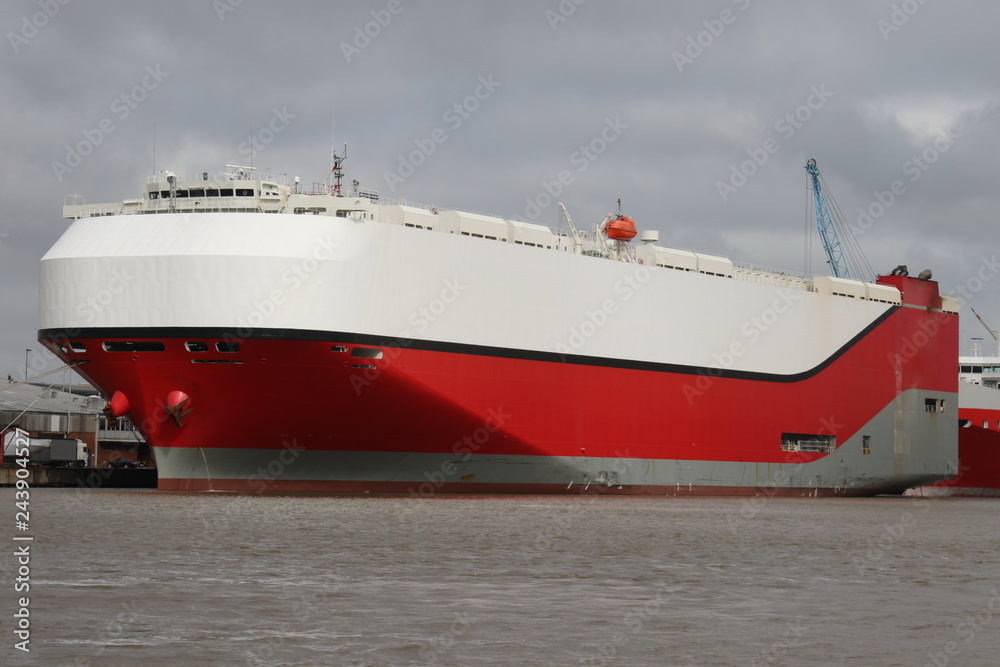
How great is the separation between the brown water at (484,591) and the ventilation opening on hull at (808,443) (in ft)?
66.8

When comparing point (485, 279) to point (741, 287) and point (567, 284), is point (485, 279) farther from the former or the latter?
point (741, 287)

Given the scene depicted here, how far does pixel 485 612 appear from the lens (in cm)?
1508

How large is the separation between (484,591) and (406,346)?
2079cm

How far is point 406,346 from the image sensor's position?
3725cm

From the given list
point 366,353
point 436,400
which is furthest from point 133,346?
point 436,400

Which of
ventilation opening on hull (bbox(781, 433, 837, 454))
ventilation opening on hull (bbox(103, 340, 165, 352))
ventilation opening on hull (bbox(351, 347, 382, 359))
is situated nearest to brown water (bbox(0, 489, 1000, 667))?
ventilation opening on hull (bbox(103, 340, 165, 352))

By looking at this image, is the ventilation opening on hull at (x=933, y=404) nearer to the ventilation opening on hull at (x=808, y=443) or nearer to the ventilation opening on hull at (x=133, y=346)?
the ventilation opening on hull at (x=808, y=443)

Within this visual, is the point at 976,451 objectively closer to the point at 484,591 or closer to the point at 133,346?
the point at 133,346

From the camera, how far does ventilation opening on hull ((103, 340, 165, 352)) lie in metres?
35.4

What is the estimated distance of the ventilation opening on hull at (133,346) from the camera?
116 ft

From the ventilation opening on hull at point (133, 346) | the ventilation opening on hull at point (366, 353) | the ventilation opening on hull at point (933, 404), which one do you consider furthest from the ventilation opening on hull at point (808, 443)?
the ventilation opening on hull at point (133, 346)

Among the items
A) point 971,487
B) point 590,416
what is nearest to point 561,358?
point 590,416

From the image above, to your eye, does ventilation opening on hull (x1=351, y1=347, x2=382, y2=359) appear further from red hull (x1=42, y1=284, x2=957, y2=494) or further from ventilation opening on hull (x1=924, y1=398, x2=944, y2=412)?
ventilation opening on hull (x1=924, y1=398, x2=944, y2=412)

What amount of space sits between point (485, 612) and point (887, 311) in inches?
1728
